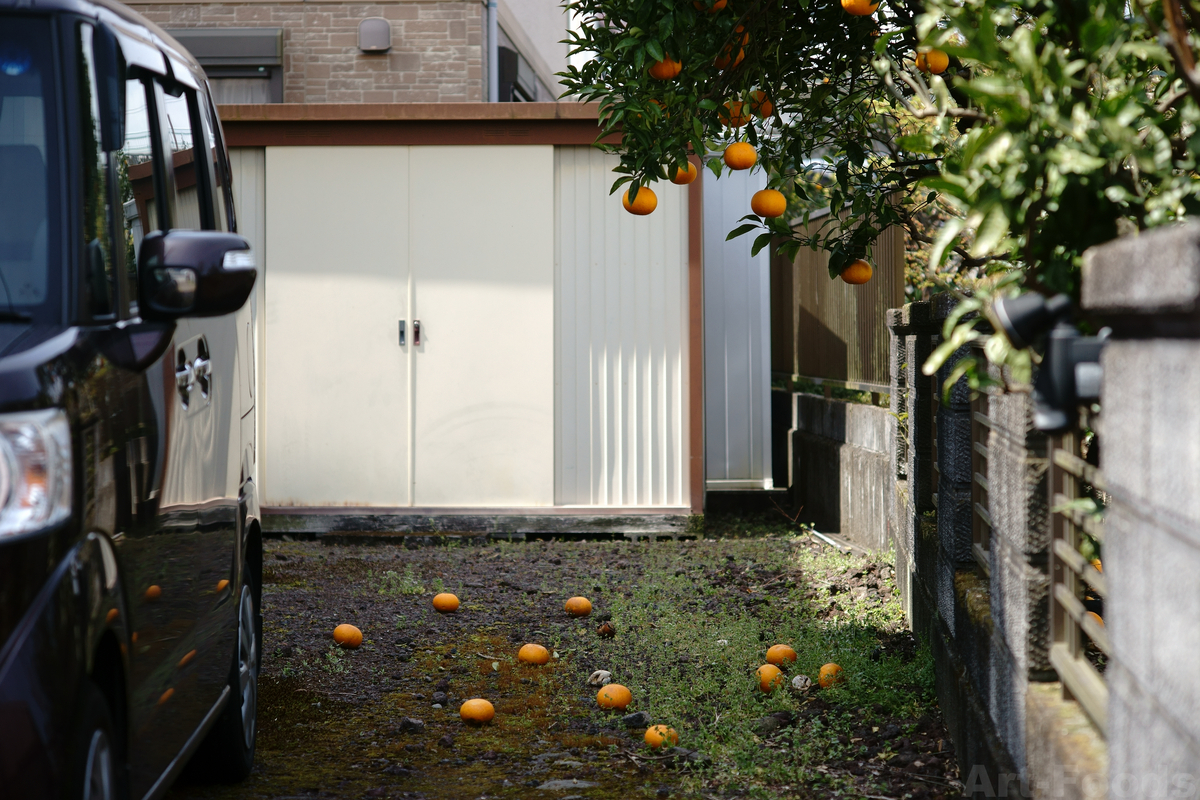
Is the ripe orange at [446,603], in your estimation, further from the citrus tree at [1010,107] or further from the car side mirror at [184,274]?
the car side mirror at [184,274]

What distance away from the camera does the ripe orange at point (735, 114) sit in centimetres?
457

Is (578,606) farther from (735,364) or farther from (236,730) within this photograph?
(735,364)

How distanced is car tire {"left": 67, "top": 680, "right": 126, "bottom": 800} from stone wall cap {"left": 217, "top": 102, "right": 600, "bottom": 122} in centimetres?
732

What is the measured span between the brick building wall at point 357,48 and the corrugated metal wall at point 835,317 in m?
4.02

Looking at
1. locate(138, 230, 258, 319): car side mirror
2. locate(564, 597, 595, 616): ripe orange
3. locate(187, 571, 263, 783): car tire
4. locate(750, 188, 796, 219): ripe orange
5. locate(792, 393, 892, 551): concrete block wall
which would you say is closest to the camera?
locate(138, 230, 258, 319): car side mirror

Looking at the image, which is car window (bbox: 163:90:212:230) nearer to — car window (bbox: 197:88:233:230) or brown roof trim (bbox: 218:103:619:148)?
car window (bbox: 197:88:233:230)

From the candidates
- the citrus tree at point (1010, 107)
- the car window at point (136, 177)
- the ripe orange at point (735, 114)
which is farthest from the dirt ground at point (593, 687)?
the ripe orange at point (735, 114)

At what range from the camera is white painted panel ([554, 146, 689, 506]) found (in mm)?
9328

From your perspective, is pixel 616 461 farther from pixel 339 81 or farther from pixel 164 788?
pixel 164 788

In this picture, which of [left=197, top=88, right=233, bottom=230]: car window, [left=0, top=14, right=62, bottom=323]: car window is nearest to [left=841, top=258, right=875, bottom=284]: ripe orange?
[left=197, top=88, right=233, bottom=230]: car window

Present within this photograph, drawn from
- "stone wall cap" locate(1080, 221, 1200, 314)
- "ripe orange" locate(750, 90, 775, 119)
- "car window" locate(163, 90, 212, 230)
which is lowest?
"stone wall cap" locate(1080, 221, 1200, 314)

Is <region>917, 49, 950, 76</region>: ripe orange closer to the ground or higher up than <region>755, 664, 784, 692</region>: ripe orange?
higher up

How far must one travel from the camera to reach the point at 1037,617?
299cm

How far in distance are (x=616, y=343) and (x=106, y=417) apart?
704 centimetres
